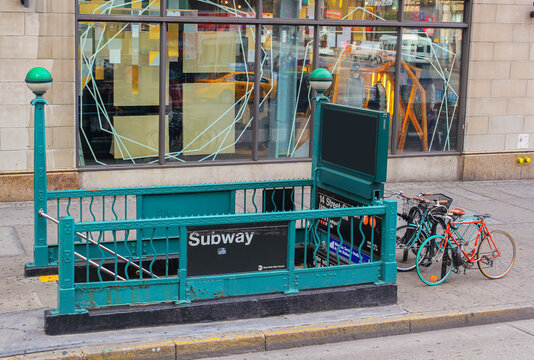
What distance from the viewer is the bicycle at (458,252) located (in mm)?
8391

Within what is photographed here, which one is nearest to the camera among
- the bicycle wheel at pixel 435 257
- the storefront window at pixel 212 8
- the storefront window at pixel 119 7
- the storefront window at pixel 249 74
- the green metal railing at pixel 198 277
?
the green metal railing at pixel 198 277

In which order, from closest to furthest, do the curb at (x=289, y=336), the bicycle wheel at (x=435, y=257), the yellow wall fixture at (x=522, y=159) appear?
the curb at (x=289, y=336), the bicycle wheel at (x=435, y=257), the yellow wall fixture at (x=522, y=159)

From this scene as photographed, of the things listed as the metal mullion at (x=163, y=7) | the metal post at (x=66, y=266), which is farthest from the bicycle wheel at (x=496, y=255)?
the metal mullion at (x=163, y=7)

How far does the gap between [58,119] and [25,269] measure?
389cm

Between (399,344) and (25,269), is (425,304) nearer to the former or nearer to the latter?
(399,344)

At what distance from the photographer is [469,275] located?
889cm

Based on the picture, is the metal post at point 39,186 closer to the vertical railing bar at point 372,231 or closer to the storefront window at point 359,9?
the vertical railing bar at point 372,231

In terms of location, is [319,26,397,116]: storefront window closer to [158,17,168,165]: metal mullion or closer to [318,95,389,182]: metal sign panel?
[158,17,168,165]: metal mullion

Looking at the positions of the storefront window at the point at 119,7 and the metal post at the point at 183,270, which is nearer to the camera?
the metal post at the point at 183,270

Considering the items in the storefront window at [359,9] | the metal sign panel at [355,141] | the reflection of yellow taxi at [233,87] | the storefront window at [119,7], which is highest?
the storefront window at [359,9]

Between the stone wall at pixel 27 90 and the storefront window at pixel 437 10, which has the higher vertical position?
the storefront window at pixel 437 10

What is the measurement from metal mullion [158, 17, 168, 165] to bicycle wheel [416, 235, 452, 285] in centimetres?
521

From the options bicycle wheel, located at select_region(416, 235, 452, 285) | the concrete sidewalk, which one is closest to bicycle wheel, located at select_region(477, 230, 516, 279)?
the concrete sidewalk

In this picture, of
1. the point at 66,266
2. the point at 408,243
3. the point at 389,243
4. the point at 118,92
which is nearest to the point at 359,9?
the point at 118,92
